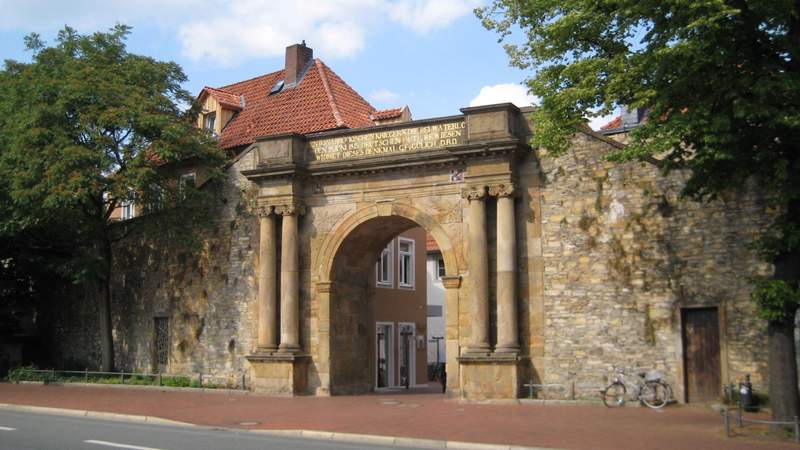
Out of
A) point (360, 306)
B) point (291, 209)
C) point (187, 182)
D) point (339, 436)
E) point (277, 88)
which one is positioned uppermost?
point (277, 88)

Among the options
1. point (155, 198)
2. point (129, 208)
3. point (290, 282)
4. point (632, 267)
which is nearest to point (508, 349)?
point (632, 267)

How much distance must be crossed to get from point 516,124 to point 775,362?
9741 millimetres

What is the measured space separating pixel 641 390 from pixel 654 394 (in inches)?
15.0

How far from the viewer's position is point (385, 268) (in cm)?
3294

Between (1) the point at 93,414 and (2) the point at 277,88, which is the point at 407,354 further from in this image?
(1) the point at 93,414

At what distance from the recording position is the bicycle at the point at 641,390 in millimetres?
18594

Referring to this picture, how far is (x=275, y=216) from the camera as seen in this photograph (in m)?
24.7

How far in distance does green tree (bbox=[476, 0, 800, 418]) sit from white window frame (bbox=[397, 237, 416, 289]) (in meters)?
19.4

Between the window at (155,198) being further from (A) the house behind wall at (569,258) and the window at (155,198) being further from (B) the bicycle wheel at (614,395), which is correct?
(B) the bicycle wheel at (614,395)

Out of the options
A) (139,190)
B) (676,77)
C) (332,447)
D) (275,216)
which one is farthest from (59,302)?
(676,77)

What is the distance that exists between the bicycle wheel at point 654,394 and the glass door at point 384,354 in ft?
42.6

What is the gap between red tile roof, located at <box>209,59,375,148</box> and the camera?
1164 inches

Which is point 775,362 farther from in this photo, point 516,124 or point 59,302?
point 59,302

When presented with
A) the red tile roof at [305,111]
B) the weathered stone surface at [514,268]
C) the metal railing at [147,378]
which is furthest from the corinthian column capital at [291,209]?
Answer: the red tile roof at [305,111]
